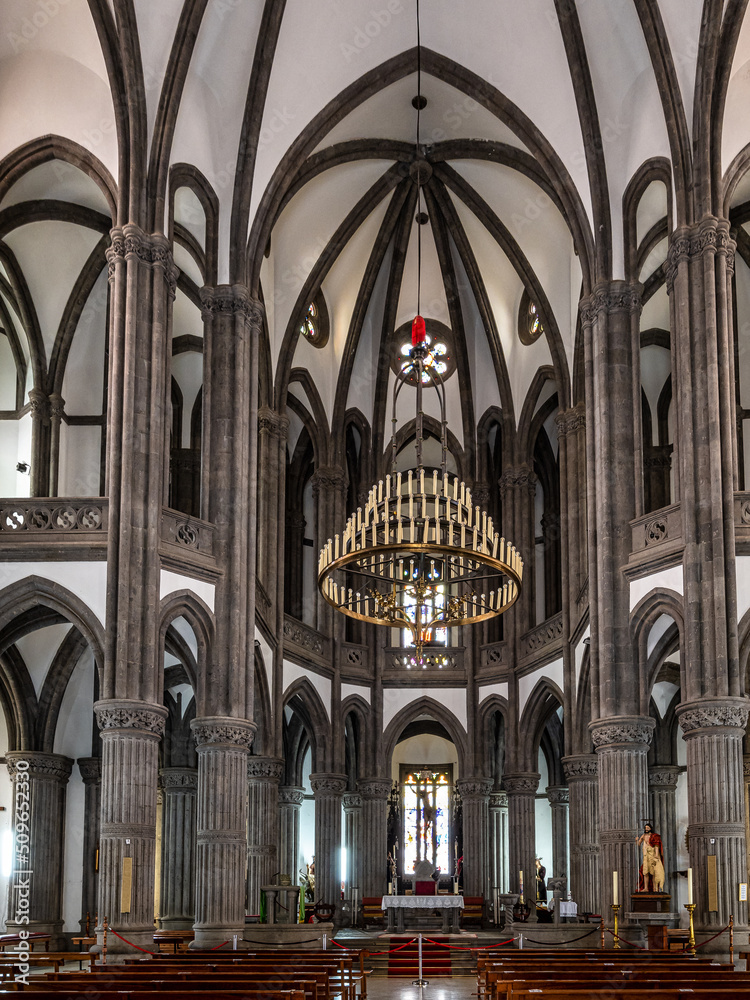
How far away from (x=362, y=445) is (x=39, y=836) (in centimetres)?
1570

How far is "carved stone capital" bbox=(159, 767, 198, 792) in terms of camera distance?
117 ft

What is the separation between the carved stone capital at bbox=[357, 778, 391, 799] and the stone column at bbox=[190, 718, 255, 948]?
12.1m

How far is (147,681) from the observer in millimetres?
23828

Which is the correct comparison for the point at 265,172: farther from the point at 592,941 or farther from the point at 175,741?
the point at 592,941

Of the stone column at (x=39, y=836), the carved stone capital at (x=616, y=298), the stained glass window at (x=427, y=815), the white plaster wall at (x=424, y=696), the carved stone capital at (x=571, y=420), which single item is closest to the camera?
the carved stone capital at (x=616, y=298)

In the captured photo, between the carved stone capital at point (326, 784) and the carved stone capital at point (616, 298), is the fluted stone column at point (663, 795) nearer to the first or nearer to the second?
the carved stone capital at point (326, 784)

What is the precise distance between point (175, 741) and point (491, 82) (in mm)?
19332

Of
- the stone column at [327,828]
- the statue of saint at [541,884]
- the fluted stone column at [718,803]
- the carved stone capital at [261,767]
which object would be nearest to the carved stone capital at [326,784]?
the stone column at [327,828]

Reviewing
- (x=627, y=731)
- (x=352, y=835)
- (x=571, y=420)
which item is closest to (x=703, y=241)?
(x=571, y=420)

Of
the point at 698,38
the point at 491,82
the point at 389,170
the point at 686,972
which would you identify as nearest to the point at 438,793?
the point at 389,170

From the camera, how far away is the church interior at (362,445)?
79.6 ft

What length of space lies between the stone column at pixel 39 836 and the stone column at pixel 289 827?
25.8 feet

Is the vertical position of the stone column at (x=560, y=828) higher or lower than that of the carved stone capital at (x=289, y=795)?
lower

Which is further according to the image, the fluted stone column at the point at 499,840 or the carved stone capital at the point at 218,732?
the fluted stone column at the point at 499,840
